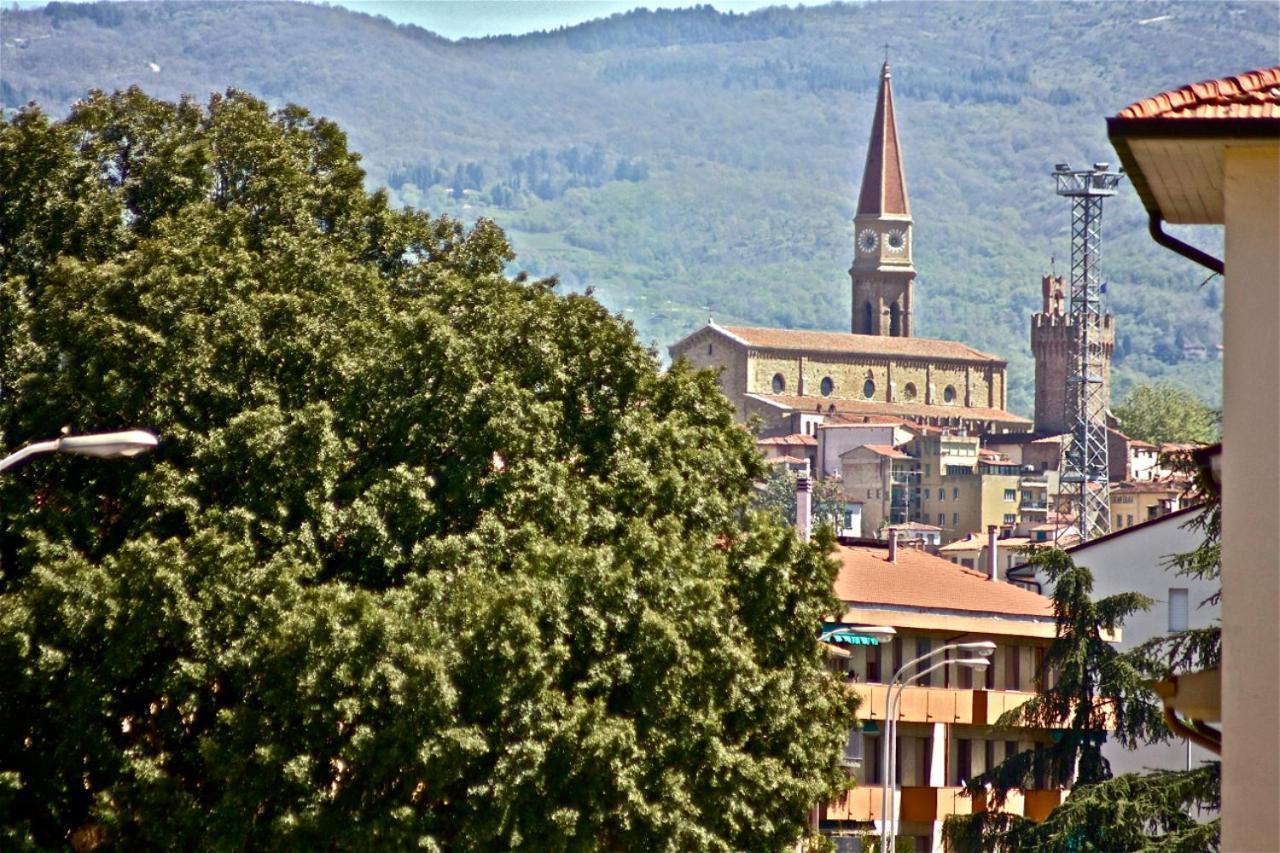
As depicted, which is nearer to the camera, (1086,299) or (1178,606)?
(1178,606)

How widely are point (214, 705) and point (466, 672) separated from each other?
3.34 m

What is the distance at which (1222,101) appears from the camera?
940cm

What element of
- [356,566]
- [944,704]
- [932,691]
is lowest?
[944,704]

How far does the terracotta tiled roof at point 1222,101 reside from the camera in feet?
30.6

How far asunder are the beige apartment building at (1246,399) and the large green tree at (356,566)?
1802cm

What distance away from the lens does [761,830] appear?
95.7 ft

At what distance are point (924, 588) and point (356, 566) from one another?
102 feet

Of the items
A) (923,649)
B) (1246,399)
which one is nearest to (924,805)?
(923,649)

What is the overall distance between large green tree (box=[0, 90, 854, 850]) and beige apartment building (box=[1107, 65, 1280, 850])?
18020 millimetres

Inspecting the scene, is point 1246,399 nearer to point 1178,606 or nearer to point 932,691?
point 932,691

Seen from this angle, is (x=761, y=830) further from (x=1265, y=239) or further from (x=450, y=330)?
(x=1265, y=239)

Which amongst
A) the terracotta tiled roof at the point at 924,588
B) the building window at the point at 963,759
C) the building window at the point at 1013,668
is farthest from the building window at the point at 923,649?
the building window at the point at 1013,668

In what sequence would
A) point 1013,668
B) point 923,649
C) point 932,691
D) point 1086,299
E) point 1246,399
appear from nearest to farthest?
point 1246,399 < point 932,691 < point 923,649 < point 1013,668 < point 1086,299

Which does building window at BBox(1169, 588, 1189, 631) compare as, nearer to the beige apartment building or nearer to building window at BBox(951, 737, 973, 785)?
building window at BBox(951, 737, 973, 785)
